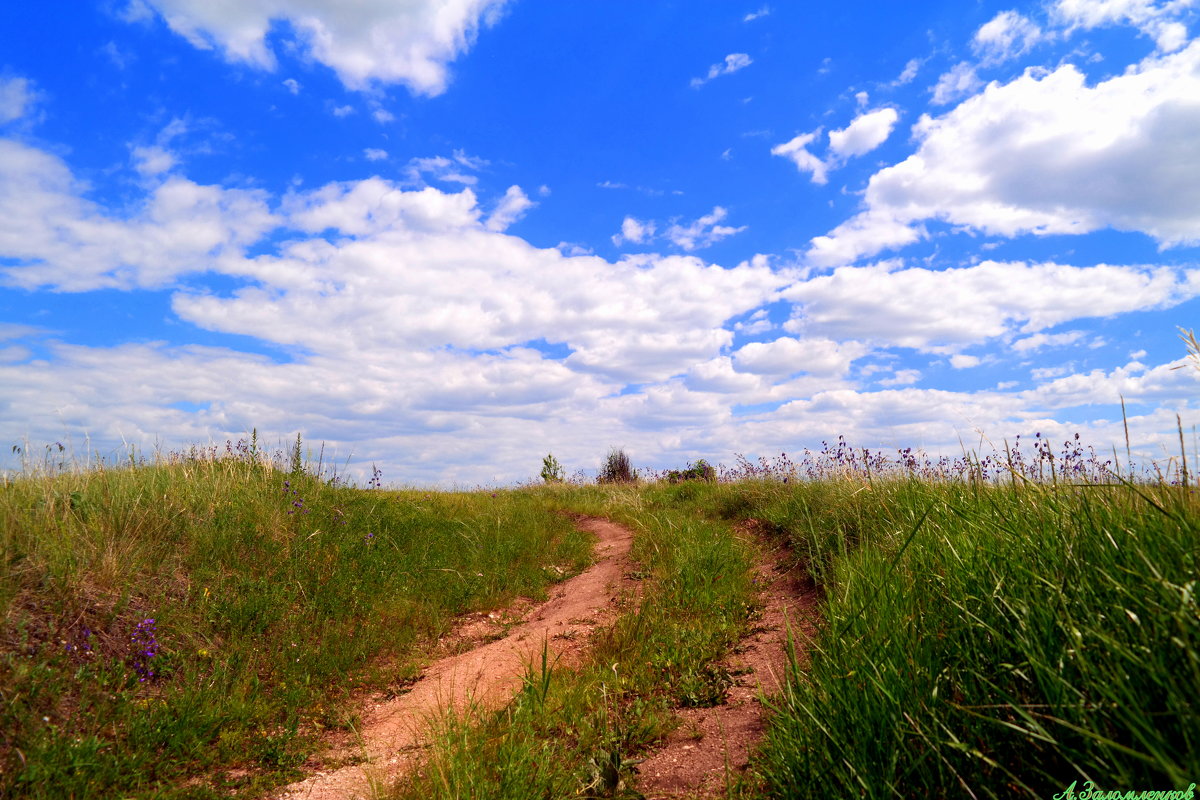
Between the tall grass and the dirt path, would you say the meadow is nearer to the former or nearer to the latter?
the tall grass

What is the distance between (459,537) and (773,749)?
795 cm

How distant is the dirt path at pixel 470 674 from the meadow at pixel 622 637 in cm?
28

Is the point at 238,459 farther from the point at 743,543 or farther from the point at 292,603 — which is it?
the point at 743,543

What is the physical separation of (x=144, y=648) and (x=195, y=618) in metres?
0.61

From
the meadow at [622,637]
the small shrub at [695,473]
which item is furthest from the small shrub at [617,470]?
the meadow at [622,637]

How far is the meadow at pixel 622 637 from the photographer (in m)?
2.29

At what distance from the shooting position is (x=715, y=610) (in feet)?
20.9

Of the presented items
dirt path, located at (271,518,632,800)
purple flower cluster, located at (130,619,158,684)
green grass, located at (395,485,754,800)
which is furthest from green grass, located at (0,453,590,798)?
green grass, located at (395,485,754,800)

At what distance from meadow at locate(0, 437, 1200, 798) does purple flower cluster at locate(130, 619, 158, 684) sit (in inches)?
0.9

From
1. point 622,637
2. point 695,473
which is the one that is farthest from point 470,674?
point 695,473

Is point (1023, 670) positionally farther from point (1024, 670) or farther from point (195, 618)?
point (195, 618)

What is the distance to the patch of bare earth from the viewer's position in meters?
3.62

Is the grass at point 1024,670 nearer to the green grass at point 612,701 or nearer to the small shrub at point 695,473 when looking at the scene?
the green grass at point 612,701

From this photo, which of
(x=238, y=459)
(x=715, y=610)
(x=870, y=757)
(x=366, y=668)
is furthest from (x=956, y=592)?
(x=238, y=459)
